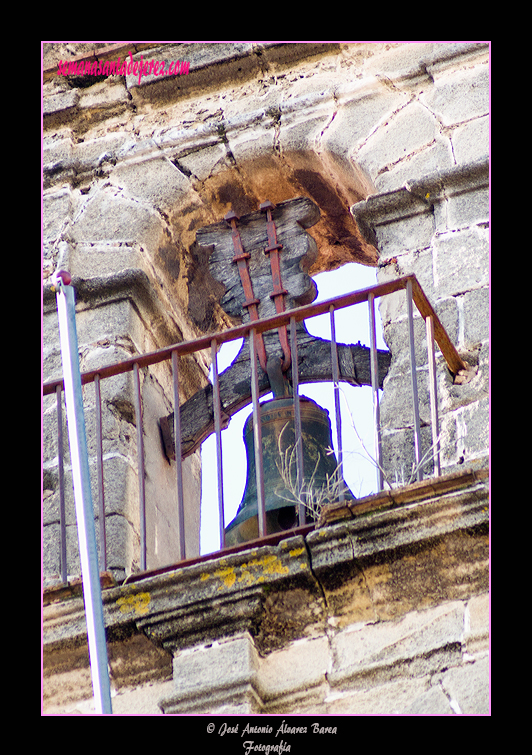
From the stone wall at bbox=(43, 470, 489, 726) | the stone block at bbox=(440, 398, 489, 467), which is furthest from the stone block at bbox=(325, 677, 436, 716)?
the stone block at bbox=(440, 398, 489, 467)

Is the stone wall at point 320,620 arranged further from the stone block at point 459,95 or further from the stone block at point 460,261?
the stone block at point 459,95

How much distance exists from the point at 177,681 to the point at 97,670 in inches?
28.0

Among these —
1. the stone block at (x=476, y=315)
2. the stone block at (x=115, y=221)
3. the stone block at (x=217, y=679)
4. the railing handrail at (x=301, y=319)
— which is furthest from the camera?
the stone block at (x=115, y=221)

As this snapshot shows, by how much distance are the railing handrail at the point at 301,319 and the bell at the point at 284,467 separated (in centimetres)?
38

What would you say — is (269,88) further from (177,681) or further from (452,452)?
(177,681)

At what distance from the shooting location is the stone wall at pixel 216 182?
19.1 ft

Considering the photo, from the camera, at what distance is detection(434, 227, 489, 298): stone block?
5.65m

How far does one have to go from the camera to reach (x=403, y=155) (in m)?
6.16

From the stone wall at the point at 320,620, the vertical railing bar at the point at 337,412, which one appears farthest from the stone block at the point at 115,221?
the stone wall at the point at 320,620

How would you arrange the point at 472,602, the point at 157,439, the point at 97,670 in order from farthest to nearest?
the point at 157,439 < the point at 472,602 < the point at 97,670

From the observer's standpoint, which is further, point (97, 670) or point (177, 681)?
point (177, 681)

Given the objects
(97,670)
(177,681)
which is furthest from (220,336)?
(97,670)

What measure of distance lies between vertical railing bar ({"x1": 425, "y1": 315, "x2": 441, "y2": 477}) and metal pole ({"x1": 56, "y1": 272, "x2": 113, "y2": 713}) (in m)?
1.04

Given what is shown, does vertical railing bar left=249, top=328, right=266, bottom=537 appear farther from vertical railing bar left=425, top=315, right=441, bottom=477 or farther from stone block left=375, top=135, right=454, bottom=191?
stone block left=375, top=135, right=454, bottom=191
